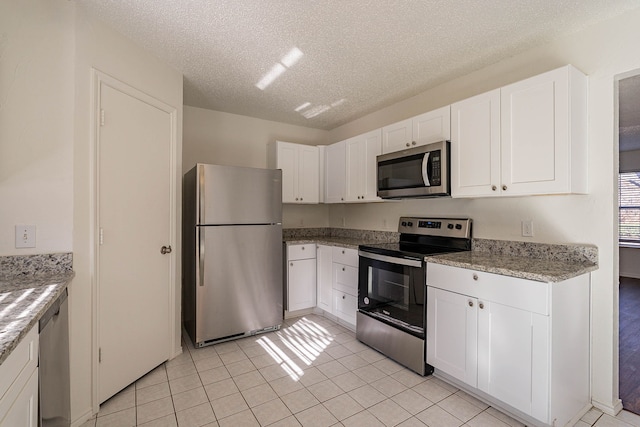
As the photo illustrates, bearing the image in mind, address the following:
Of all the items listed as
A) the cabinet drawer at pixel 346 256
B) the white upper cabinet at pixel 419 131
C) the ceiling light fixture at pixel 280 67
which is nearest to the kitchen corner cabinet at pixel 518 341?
the cabinet drawer at pixel 346 256

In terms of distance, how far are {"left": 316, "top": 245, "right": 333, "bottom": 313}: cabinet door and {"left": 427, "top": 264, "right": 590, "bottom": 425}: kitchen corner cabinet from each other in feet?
4.63

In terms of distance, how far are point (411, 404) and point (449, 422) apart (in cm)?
24

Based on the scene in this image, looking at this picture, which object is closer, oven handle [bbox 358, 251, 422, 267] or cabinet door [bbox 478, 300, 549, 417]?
cabinet door [bbox 478, 300, 549, 417]

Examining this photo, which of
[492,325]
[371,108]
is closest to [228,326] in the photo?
[492,325]

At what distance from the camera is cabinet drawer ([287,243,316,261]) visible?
338 centimetres

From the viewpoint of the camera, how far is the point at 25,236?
1610 millimetres

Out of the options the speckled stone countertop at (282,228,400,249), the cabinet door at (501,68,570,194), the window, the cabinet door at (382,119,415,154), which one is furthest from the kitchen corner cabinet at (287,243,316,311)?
the window

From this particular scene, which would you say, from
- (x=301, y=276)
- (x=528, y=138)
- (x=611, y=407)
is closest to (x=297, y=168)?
(x=301, y=276)

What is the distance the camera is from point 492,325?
6.01ft

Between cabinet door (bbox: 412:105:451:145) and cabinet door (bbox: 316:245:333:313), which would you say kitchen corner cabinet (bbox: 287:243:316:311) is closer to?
cabinet door (bbox: 316:245:333:313)

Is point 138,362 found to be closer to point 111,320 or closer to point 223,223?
point 111,320

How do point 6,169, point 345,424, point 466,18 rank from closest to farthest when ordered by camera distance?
point 6,169, point 345,424, point 466,18

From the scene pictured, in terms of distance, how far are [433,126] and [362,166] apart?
3.06 feet

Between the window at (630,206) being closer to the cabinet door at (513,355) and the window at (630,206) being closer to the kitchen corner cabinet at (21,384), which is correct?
the cabinet door at (513,355)
